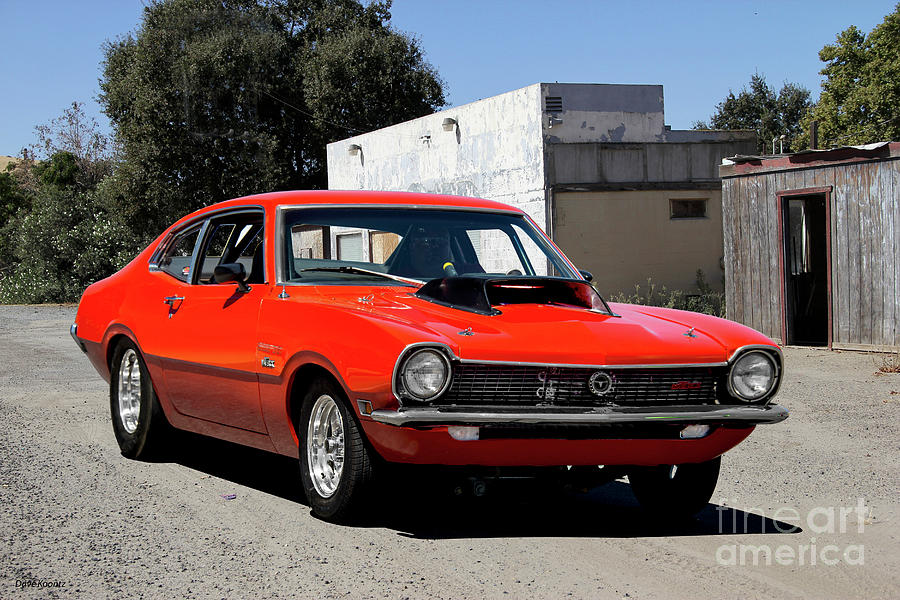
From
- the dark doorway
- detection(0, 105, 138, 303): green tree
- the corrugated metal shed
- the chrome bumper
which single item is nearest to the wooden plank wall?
the corrugated metal shed

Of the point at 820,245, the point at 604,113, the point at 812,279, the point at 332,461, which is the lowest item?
the point at 332,461

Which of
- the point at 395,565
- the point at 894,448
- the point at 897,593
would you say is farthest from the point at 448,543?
the point at 894,448

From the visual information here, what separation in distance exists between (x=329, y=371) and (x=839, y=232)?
12027mm

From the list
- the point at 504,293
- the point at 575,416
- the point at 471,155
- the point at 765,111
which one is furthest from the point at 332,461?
the point at 765,111

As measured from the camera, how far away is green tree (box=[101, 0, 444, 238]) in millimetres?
42219

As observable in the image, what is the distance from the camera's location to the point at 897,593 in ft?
13.5

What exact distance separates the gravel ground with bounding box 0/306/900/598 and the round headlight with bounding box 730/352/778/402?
695mm

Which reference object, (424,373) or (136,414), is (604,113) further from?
(424,373)

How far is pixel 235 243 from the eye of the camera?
21.7 feet

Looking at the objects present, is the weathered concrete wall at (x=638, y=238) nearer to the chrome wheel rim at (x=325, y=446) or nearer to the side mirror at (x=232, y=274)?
the side mirror at (x=232, y=274)

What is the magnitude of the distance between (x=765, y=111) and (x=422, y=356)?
68.3 metres

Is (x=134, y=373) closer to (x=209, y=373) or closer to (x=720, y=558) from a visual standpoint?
(x=209, y=373)

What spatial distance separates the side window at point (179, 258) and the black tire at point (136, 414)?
1.87 feet

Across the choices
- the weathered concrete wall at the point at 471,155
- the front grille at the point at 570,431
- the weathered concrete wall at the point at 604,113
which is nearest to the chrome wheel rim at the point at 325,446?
the front grille at the point at 570,431
